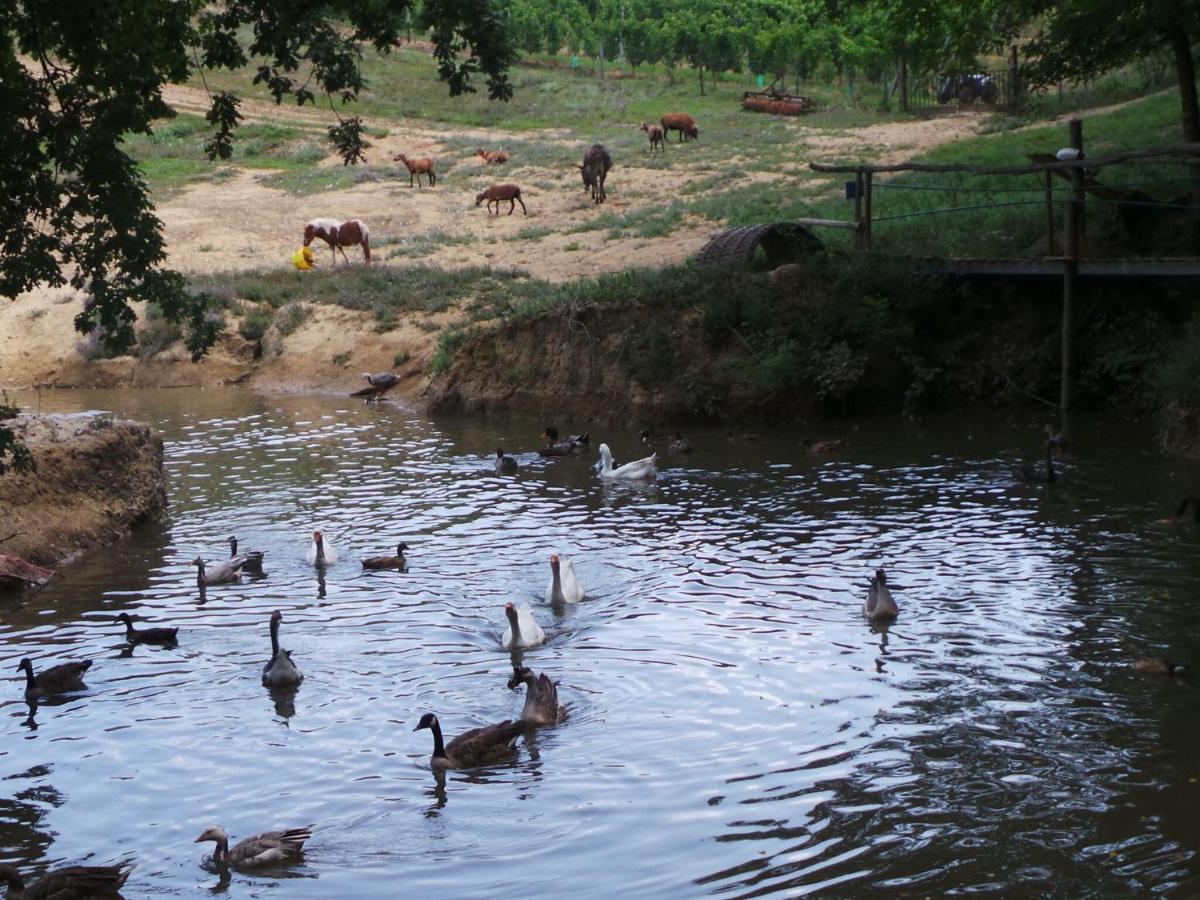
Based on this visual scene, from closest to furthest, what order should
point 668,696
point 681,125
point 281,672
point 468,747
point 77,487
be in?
point 468,747
point 668,696
point 281,672
point 77,487
point 681,125

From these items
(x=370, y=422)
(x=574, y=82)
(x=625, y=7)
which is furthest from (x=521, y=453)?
(x=625, y=7)

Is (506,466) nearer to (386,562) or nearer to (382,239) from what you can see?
(386,562)

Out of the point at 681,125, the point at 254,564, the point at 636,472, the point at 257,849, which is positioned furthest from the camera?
the point at 681,125

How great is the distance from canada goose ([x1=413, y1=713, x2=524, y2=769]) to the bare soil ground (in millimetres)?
19006

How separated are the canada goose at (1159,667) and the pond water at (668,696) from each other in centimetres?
15

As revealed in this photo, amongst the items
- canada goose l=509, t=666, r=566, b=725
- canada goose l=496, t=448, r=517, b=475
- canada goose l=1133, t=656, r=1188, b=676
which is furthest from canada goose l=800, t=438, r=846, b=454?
canada goose l=509, t=666, r=566, b=725

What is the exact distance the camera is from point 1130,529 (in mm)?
15391

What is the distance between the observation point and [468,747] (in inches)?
389

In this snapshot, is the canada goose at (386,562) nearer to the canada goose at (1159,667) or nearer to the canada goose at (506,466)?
the canada goose at (506,466)

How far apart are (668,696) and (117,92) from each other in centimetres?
619

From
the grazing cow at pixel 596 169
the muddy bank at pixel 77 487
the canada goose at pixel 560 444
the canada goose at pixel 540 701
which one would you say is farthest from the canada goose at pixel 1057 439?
the grazing cow at pixel 596 169

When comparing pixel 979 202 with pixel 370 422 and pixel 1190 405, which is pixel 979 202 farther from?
pixel 370 422

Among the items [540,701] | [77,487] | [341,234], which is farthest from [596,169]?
[540,701]

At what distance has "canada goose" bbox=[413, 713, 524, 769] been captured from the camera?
32.4ft
